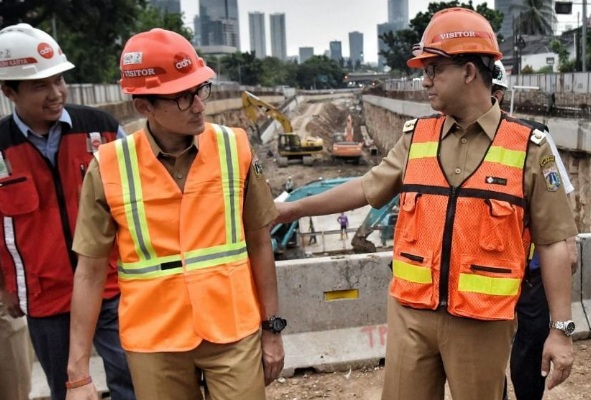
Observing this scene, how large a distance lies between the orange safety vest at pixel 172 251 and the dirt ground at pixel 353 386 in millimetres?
2113

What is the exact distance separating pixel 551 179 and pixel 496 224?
1.02 ft

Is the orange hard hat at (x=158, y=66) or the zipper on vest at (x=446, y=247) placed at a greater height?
the orange hard hat at (x=158, y=66)

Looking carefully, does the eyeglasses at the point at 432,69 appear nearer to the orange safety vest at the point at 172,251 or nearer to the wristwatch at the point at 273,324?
the orange safety vest at the point at 172,251

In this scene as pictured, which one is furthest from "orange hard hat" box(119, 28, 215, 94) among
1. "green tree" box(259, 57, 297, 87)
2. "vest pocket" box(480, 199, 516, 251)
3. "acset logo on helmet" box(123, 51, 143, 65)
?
"green tree" box(259, 57, 297, 87)

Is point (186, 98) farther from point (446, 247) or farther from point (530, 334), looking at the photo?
point (530, 334)

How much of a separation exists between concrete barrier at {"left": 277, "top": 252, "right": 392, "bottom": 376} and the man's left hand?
216 centimetres

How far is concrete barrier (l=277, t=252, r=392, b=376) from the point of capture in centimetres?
466

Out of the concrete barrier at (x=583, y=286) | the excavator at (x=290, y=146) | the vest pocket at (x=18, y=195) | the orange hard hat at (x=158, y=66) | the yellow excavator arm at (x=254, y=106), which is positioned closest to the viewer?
the orange hard hat at (x=158, y=66)

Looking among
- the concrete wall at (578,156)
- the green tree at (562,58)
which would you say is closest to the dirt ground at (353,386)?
the concrete wall at (578,156)

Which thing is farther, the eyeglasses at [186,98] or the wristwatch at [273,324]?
the wristwatch at [273,324]

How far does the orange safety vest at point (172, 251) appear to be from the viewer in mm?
2336

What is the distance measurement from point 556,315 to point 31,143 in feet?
8.16

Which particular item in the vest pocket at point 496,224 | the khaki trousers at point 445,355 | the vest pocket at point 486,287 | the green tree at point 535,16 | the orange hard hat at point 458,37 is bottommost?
the khaki trousers at point 445,355

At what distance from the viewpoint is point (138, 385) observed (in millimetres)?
2420
